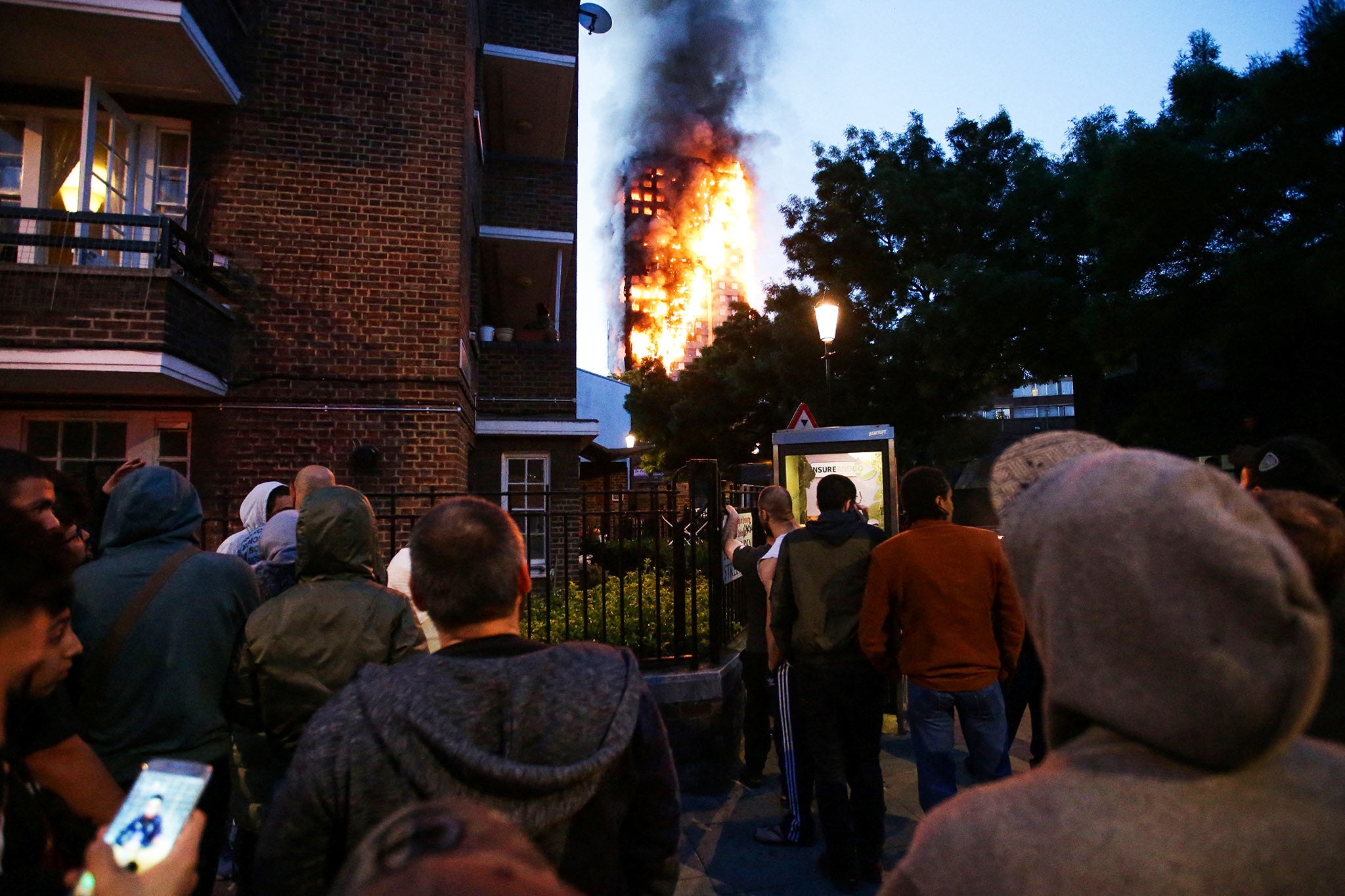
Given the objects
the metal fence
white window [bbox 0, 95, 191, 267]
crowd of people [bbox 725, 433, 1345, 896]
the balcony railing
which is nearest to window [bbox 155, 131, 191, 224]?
white window [bbox 0, 95, 191, 267]

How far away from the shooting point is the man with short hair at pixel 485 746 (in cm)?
154

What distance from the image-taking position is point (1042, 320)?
795 inches

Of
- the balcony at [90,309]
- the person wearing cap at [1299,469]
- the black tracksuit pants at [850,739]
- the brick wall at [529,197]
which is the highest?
the brick wall at [529,197]

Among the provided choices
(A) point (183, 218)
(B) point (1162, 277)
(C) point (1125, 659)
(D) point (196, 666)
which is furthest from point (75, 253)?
(B) point (1162, 277)

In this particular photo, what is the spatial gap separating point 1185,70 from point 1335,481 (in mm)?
16773

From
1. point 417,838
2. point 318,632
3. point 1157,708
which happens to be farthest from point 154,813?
point 318,632

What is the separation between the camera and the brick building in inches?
269

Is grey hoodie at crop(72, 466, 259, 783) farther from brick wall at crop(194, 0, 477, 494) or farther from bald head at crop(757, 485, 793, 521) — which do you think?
brick wall at crop(194, 0, 477, 494)

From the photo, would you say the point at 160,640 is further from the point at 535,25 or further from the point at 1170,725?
the point at 535,25

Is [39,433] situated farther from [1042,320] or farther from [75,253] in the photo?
[1042,320]

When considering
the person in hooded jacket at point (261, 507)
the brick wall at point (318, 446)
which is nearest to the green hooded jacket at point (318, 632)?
the person in hooded jacket at point (261, 507)

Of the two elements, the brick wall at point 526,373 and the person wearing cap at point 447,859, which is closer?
the person wearing cap at point 447,859

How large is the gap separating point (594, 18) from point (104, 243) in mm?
10377

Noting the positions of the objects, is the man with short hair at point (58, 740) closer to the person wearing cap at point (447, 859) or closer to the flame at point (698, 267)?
the person wearing cap at point (447, 859)
